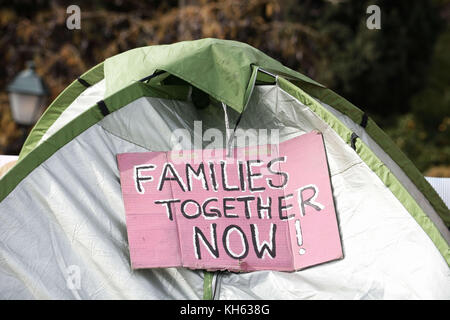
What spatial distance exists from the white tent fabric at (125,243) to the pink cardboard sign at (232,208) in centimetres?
5

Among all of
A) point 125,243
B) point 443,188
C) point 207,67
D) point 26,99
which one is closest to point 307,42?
point 26,99

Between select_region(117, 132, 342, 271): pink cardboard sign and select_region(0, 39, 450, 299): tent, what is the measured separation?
1.9 inches

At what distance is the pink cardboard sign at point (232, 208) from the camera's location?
2.33 m

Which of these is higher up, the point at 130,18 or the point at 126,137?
the point at 130,18

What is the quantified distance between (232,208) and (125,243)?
0.44m

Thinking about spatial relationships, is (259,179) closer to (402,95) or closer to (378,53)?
(378,53)

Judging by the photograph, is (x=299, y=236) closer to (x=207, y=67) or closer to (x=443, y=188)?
(x=207, y=67)

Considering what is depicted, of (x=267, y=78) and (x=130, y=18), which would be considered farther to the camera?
(x=130, y=18)

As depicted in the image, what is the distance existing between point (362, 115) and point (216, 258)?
94cm

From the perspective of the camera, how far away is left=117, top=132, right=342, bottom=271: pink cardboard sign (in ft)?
7.66

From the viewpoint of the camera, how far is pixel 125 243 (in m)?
2.33

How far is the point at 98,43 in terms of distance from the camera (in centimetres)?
856

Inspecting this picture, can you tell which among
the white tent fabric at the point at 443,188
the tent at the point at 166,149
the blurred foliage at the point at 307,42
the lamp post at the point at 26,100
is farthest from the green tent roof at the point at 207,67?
the blurred foliage at the point at 307,42
